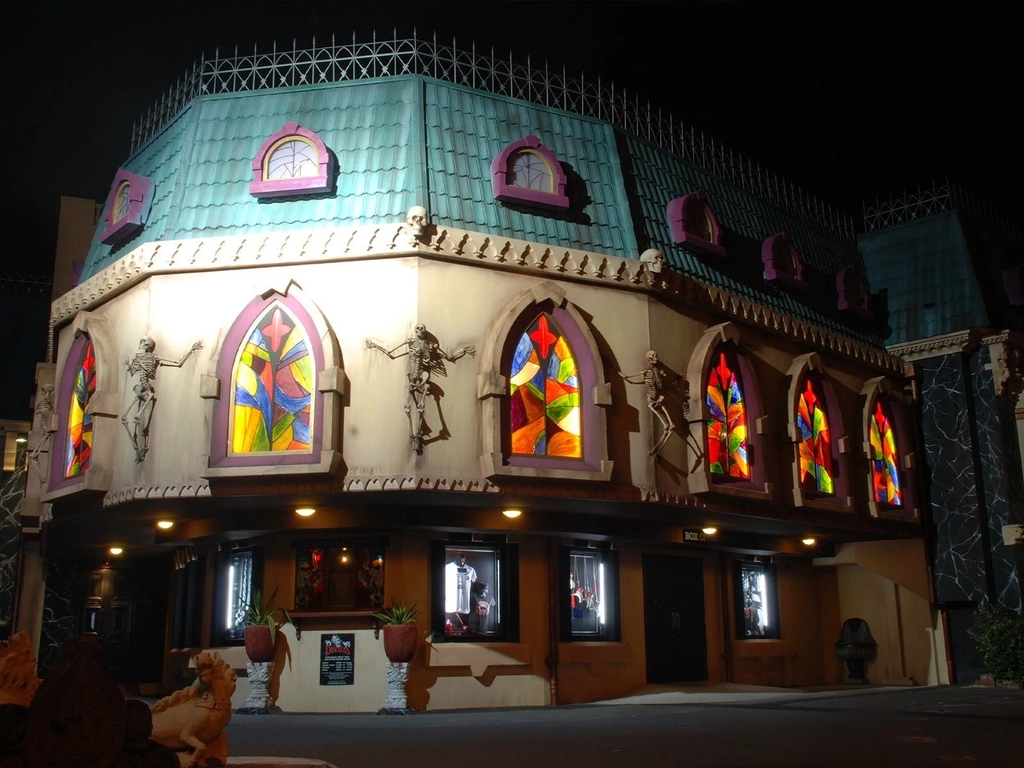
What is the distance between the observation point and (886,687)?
2969 centimetres

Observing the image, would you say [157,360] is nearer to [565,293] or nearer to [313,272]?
[313,272]

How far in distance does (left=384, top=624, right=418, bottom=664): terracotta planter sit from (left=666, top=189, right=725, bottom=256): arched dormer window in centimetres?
1128

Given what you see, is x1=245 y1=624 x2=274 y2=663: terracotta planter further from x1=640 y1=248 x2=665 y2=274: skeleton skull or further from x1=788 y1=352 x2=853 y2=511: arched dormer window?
x1=788 y1=352 x2=853 y2=511: arched dormer window

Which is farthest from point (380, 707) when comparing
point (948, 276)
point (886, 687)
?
point (948, 276)

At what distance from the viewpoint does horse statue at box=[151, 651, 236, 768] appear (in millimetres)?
12773

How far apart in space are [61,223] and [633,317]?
18787 millimetres

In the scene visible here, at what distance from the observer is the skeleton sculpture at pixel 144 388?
22.4 m

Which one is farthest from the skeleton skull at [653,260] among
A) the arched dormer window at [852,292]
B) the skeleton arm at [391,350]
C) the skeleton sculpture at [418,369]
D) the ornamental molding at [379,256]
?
the arched dormer window at [852,292]

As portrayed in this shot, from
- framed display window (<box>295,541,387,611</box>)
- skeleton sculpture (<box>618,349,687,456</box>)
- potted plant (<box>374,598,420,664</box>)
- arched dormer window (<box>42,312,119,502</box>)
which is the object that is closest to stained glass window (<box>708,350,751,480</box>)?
skeleton sculpture (<box>618,349,687,456</box>)

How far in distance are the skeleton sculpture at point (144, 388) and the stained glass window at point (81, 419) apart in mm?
2027

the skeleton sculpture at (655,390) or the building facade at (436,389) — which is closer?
the building facade at (436,389)

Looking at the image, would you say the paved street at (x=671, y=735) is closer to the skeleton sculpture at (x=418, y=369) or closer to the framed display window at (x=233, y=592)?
the framed display window at (x=233, y=592)

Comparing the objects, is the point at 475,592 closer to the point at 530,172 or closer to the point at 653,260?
the point at 653,260

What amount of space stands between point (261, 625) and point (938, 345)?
21089 millimetres
